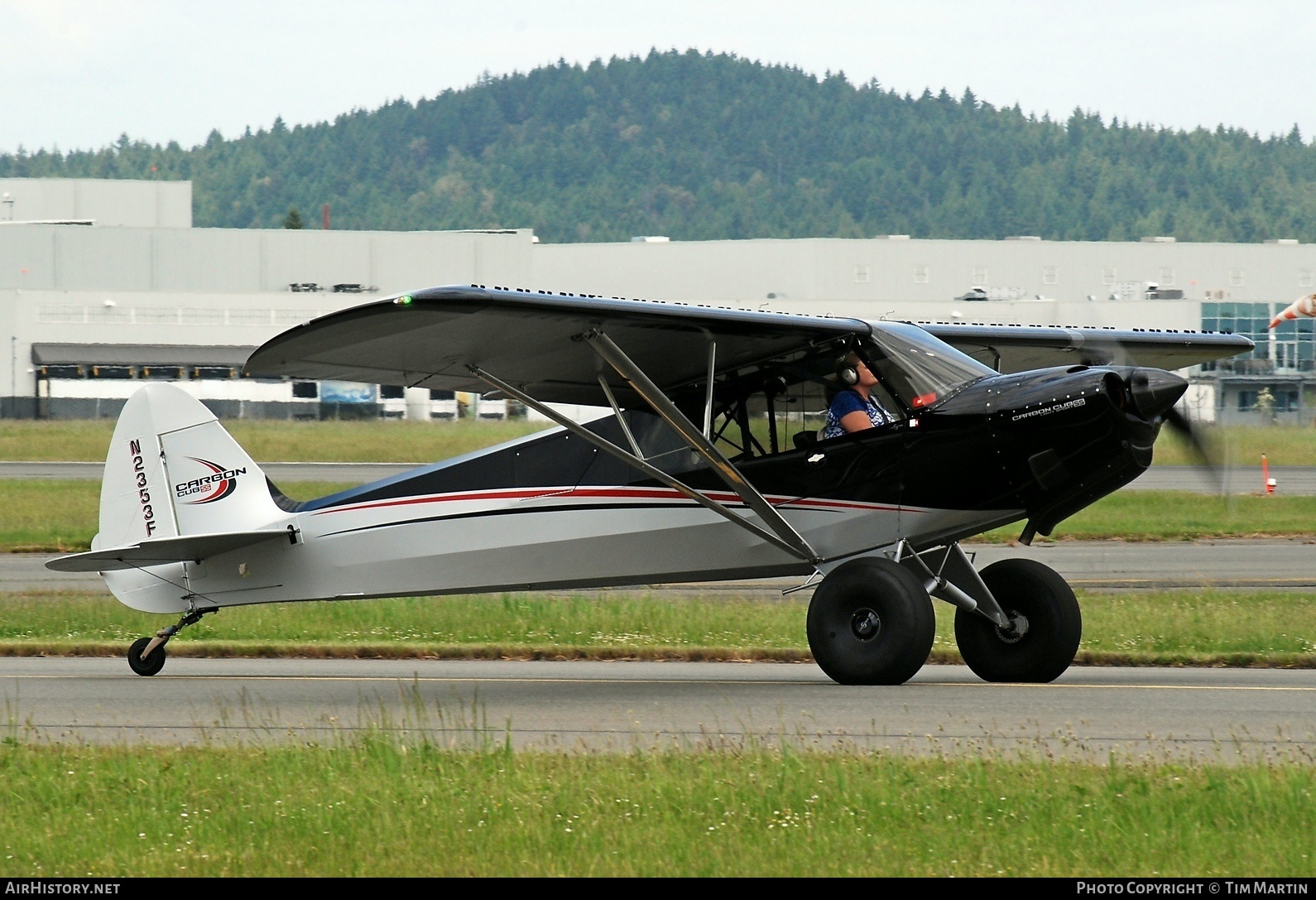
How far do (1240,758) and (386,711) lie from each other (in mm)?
5534

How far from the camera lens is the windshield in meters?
11.3

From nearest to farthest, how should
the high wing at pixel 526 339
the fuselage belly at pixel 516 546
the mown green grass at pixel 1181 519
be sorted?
the high wing at pixel 526 339
the fuselage belly at pixel 516 546
the mown green grass at pixel 1181 519

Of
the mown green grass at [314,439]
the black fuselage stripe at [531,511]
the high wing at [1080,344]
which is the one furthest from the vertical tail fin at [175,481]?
the mown green grass at [314,439]

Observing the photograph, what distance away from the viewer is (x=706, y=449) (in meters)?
11.5

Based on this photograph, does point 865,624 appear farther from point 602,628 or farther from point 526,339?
point 602,628

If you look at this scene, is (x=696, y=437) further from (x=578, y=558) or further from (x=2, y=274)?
(x=2, y=274)

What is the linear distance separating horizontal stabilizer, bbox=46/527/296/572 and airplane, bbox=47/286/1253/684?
3 centimetres

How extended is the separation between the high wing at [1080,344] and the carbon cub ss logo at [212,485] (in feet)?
20.8

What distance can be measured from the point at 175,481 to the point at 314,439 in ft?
143

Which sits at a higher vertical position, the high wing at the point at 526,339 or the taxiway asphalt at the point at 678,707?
the high wing at the point at 526,339

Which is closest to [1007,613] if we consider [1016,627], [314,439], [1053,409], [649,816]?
[1016,627]

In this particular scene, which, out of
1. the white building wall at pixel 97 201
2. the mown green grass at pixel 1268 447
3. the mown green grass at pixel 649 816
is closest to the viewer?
the mown green grass at pixel 649 816

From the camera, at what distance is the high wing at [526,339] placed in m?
10.2

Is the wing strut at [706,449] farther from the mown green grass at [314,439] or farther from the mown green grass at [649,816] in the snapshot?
the mown green grass at [314,439]
